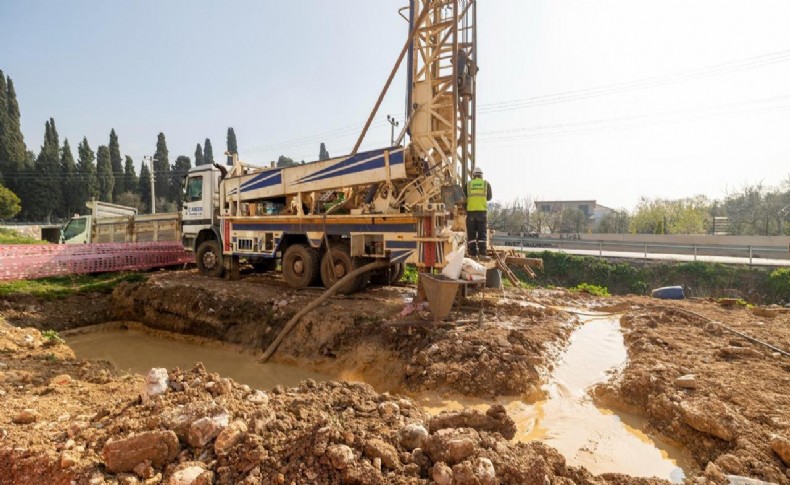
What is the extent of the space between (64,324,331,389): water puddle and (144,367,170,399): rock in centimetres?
261

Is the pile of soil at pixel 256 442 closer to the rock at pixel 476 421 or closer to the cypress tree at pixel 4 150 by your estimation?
the rock at pixel 476 421

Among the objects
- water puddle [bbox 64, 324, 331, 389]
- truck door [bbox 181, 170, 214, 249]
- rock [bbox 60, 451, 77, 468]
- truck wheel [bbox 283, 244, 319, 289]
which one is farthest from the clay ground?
truck door [bbox 181, 170, 214, 249]

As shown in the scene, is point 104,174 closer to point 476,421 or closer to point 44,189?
point 44,189

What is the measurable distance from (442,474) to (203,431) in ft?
5.27

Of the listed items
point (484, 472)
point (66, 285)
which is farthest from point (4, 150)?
point (484, 472)

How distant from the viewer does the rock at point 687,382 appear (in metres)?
4.04

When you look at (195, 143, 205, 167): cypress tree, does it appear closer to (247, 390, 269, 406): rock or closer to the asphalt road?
the asphalt road

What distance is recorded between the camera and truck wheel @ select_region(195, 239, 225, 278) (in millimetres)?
10594

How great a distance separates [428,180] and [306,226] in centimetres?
281

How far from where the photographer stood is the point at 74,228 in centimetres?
1611

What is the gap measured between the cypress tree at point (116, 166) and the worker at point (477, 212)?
51.0m

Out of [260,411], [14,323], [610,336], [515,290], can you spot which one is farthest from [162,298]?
[610,336]

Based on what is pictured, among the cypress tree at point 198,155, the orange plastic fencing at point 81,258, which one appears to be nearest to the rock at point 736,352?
the orange plastic fencing at point 81,258

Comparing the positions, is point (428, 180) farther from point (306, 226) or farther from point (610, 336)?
point (610, 336)
